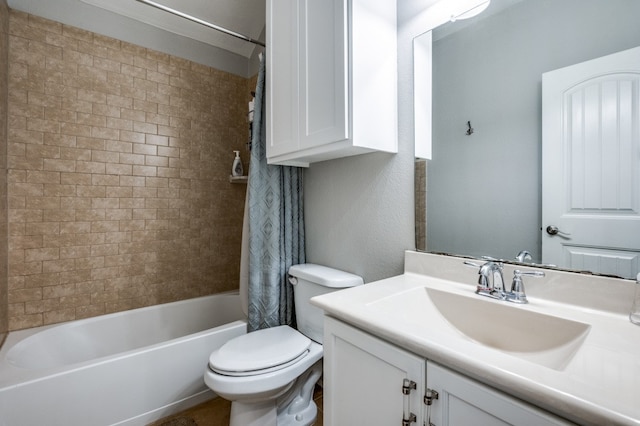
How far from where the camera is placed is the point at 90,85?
6.41 feet

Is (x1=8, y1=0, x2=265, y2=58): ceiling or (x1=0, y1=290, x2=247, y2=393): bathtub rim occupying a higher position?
(x1=8, y1=0, x2=265, y2=58): ceiling

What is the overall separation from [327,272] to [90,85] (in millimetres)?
2039

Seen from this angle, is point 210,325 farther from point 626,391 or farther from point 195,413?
point 626,391

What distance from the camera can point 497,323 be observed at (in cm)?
89

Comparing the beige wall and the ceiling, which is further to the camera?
the ceiling

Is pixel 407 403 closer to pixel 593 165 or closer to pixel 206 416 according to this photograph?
pixel 593 165

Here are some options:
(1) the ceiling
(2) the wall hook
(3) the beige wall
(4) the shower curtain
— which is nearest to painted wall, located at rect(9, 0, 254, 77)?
(1) the ceiling

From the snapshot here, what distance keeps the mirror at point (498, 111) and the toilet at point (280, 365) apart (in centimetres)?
61

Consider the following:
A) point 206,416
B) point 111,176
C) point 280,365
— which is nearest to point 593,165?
point 280,365

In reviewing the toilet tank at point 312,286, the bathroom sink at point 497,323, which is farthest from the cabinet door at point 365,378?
the toilet tank at point 312,286

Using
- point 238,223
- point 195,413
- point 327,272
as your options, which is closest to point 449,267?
point 327,272

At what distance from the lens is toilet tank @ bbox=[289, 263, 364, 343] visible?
1479 millimetres

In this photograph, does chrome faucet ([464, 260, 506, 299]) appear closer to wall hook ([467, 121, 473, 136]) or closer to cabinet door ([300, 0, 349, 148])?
wall hook ([467, 121, 473, 136])

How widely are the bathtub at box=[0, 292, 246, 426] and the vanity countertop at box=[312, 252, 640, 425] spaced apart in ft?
3.90
